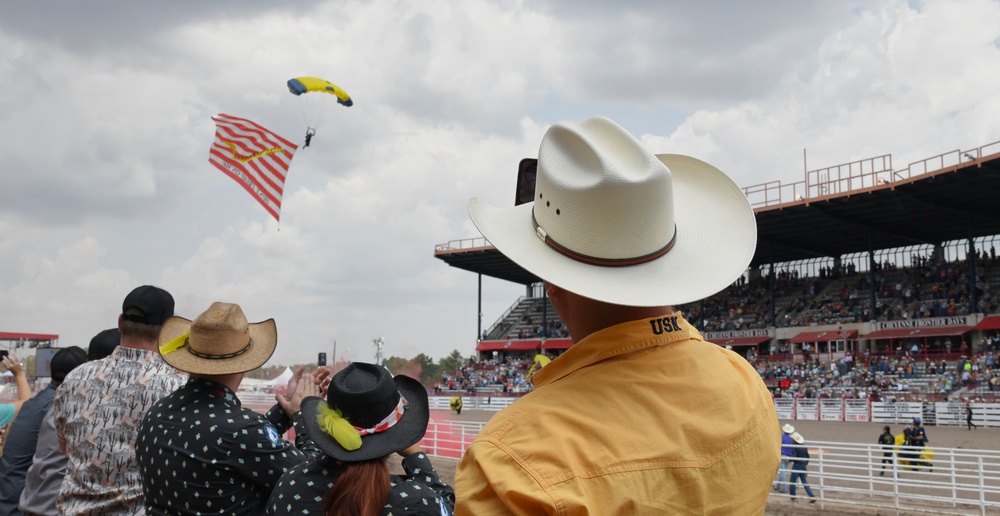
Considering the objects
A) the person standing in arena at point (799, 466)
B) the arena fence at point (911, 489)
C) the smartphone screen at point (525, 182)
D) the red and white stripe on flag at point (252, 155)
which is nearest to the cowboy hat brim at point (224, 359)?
the smartphone screen at point (525, 182)

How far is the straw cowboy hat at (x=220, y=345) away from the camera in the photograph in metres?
2.89

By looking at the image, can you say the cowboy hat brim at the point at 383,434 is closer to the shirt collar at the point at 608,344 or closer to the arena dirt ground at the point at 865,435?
the shirt collar at the point at 608,344

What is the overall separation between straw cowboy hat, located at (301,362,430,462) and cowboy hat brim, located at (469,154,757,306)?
30.9 inches

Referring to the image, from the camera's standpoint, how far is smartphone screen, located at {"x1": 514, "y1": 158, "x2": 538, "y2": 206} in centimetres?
193

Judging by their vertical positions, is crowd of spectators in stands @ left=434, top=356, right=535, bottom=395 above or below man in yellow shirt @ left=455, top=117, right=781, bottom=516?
below

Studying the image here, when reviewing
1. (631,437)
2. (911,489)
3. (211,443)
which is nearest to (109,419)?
(211,443)

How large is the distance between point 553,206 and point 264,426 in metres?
1.61

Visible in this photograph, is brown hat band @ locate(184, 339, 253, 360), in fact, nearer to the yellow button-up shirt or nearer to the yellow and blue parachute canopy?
the yellow button-up shirt

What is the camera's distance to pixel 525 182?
6.42 feet

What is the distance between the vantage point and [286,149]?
1798cm

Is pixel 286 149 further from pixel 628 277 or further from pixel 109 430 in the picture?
pixel 628 277

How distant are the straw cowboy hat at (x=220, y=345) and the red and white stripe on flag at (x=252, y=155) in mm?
15123

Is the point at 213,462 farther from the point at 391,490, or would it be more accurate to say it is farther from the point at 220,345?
the point at 391,490

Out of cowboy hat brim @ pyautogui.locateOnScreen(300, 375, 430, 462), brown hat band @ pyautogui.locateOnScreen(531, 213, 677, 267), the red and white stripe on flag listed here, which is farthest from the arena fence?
brown hat band @ pyautogui.locateOnScreen(531, 213, 677, 267)
